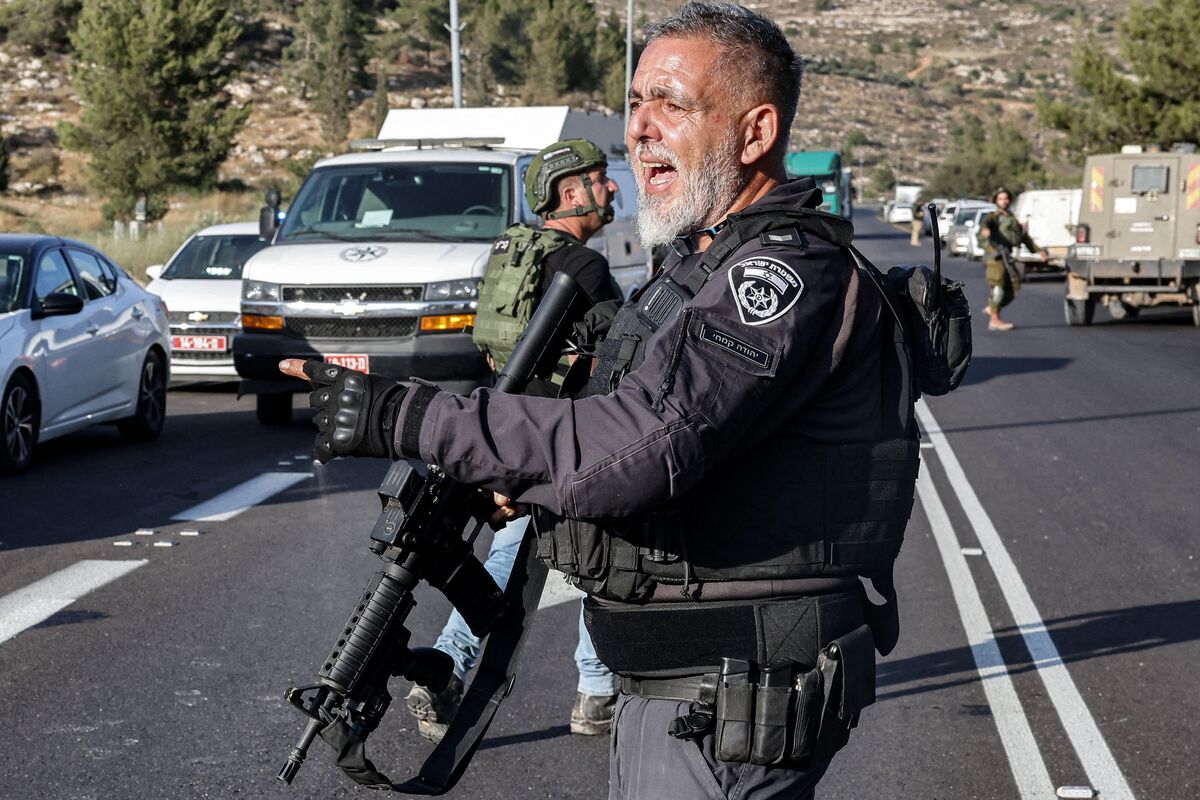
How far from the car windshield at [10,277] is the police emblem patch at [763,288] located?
29.0ft

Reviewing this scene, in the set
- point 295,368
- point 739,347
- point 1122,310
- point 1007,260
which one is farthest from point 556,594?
point 1122,310

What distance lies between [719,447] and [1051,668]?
4117mm

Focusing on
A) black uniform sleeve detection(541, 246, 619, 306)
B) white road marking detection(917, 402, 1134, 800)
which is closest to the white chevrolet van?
white road marking detection(917, 402, 1134, 800)

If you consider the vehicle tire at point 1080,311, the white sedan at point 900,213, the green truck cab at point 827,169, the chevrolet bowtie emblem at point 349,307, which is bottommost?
the white sedan at point 900,213

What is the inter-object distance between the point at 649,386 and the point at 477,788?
2.73 m

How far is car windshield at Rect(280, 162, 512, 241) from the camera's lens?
39.2 ft

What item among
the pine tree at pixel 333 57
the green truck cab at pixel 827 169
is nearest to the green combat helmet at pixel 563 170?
the green truck cab at pixel 827 169

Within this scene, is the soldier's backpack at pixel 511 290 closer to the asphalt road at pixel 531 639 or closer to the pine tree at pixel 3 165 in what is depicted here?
the asphalt road at pixel 531 639

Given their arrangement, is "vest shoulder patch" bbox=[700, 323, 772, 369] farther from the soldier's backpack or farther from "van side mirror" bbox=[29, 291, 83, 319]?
"van side mirror" bbox=[29, 291, 83, 319]

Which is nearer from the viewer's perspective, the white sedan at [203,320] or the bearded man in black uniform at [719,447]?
the bearded man in black uniform at [719,447]

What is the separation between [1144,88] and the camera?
41.6 metres

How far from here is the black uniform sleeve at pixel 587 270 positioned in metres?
4.71

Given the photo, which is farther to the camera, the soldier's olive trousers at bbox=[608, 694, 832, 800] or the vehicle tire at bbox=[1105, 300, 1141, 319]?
the vehicle tire at bbox=[1105, 300, 1141, 319]

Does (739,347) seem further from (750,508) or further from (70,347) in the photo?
(70,347)
